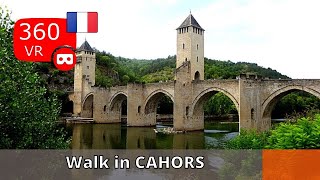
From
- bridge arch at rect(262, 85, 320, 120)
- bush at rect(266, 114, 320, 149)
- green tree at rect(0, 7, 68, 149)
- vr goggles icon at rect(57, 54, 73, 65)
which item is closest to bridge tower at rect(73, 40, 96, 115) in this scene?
bridge arch at rect(262, 85, 320, 120)

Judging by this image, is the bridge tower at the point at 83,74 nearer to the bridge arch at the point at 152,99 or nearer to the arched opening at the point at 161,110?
the arched opening at the point at 161,110

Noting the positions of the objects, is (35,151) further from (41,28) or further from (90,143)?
A: (90,143)

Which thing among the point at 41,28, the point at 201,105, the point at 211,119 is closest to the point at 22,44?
the point at 41,28

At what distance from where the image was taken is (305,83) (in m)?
25.6

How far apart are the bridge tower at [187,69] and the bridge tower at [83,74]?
20.7 meters

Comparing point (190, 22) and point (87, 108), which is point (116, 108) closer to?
point (87, 108)

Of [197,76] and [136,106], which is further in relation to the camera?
[136,106]

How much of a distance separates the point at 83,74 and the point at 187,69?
909 inches

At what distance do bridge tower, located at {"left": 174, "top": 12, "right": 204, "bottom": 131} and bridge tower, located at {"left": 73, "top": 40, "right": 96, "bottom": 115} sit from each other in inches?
815

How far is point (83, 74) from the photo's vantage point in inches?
2016

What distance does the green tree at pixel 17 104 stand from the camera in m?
8.57

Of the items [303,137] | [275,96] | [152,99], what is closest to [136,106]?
[152,99]

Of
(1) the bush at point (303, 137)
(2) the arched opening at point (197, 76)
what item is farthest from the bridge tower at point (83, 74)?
(1) the bush at point (303, 137)

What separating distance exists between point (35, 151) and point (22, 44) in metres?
3.10
